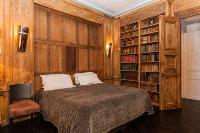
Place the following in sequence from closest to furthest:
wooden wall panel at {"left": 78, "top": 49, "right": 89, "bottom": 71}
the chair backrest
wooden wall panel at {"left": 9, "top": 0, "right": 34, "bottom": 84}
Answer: the chair backrest < wooden wall panel at {"left": 9, "top": 0, "right": 34, "bottom": 84} < wooden wall panel at {"left": 78, "top": 49, "right": 89, "bottom": 71}

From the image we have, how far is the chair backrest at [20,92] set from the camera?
3.10m

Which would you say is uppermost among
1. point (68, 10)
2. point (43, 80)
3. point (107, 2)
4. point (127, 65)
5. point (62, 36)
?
point (107, 2)

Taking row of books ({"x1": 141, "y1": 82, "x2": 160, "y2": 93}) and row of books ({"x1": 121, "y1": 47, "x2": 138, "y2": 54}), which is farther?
row of books ({"x1": 121, "y1": 47, "x2": 138, "y2": 54})

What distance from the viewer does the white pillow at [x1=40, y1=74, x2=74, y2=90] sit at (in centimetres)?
358

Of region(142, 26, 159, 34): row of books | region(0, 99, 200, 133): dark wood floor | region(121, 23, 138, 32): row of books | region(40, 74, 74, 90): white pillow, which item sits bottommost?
region(0, 99, 200, 133): dark wood floor

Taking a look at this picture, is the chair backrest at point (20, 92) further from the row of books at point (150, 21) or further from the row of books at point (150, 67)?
the row of books at point (150, 21)

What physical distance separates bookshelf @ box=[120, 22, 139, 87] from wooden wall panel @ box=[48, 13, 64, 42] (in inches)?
83.4

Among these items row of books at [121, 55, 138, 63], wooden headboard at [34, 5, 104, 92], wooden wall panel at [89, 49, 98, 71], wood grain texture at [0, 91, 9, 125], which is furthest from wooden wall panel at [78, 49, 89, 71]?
wood grain texture at [0, 91, 9, 125]

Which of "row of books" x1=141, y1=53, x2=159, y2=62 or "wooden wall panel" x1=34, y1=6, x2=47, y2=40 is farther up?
"wooden wall panel" x1=34, y1=6, x2=47, y2=40

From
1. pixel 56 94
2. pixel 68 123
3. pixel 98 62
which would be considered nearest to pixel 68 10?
pixel 98 62

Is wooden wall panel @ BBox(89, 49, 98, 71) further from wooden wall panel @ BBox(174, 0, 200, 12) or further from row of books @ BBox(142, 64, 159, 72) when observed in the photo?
wooden wall panel @ BBox(174, 0, 200, 12)

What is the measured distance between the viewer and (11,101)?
9.93 feet

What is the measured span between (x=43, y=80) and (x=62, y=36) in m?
1.32

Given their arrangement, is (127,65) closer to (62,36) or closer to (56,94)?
(62,36)
